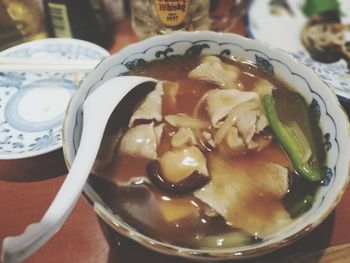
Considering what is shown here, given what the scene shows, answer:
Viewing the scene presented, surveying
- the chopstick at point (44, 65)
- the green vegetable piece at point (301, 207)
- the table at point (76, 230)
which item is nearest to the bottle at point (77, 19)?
the chopstick at point (44, 65)

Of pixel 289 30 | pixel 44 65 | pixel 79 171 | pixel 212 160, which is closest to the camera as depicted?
pixel 79 171

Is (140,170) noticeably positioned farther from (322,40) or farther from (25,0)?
(322,40)

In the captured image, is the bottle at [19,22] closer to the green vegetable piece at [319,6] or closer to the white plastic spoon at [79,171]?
the white plastic spoon at [79,171]

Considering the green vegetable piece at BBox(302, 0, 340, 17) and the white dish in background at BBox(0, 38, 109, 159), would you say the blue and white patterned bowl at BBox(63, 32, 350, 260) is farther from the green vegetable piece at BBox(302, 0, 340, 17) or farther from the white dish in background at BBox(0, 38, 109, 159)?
the green vegetable piece at BBox(302, 0, 340, 17)

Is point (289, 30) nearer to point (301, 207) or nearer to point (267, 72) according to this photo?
point (267, 72)

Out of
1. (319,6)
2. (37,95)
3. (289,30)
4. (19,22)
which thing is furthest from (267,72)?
(19,22)

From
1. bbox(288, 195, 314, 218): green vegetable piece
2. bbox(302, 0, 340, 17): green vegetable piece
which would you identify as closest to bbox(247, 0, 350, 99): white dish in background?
bbox(302, 0, 340, 17): green vegetable piece

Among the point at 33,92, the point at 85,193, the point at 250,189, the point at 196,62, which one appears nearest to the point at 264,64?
the point at 196,62
